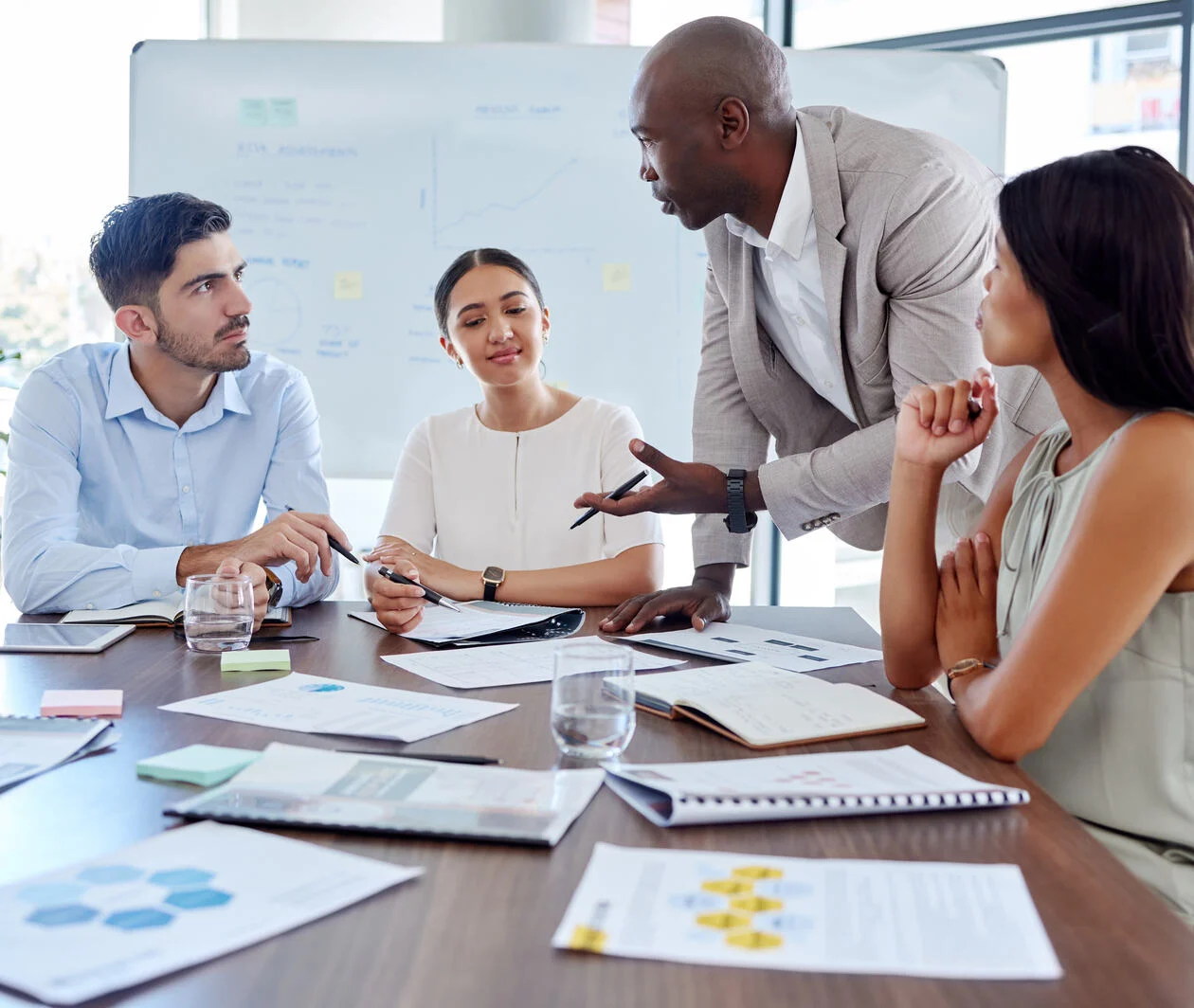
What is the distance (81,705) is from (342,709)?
10.8 inches

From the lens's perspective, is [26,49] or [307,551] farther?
[26,49]

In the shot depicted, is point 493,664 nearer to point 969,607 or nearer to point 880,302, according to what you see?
point 969,607

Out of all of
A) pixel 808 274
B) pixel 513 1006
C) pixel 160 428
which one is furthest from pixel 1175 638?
pixel 160 428

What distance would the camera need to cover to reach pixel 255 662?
1.49 meters

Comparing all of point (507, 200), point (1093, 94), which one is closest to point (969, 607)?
point (507, 200)

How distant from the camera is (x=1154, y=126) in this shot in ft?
12.6

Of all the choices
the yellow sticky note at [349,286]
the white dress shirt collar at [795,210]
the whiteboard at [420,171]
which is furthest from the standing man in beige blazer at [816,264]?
the yellow sticky note at [349,286]

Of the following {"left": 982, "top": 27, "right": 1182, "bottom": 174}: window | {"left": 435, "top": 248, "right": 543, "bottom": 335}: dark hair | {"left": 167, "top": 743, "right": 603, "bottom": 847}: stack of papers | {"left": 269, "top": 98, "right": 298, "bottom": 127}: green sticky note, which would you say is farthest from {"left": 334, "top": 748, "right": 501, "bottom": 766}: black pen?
{"left": 982, "top": 27, "right": 1182, "bottom": 174}: window

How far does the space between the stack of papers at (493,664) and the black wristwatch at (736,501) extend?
43 centimetres

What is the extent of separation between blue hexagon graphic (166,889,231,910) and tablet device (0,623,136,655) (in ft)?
3.04

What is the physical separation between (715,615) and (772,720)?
2.08 feet

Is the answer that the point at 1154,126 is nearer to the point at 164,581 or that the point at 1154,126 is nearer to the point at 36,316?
the point at 164,581

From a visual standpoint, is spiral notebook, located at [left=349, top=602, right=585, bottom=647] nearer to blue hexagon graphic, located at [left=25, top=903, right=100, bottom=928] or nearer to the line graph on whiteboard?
blue hexagon graphic, located at [left=25, top=903, right=100, bottom=928]

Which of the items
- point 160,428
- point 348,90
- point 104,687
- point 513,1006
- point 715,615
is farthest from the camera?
point 348,90
